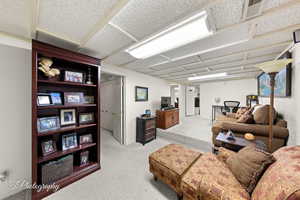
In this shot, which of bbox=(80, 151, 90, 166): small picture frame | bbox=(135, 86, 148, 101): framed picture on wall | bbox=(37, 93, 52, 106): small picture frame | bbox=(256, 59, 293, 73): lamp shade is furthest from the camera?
bbox=(135, 86, 148, 101): framed picture on wall

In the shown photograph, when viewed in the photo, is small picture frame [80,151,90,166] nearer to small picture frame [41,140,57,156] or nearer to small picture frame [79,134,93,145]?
small picture frame [79,134,93,145]

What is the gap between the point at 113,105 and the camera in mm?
3652

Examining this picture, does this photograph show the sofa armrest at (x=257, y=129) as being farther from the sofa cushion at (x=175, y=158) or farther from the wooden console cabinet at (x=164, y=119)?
the wooden console cabinet at (x=164, y=119)

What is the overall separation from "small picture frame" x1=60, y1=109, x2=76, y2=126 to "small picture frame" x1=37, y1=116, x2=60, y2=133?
9cm

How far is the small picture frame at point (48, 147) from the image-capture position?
1537 millimetres

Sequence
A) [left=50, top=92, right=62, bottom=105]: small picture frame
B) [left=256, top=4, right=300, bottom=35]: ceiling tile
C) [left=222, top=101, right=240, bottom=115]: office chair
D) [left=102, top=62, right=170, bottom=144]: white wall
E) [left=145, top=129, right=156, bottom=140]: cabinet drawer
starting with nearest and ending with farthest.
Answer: [left=256, top=4, right=300, bottom=35]: ceiling tile → [left=50, top=92, right=62, bottom=105]: small picture frame → [left=102, top=62, right=170, bottom=144]: white wall → [left=145, top=129, right=156, bottom=140]: cabinet drawer → [left=222, top=101, right=240, bottom=115]: office chair

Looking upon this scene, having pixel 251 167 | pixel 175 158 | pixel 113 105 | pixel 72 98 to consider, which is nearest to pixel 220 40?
pixel 251 167

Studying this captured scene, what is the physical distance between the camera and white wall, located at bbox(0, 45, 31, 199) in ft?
4.51

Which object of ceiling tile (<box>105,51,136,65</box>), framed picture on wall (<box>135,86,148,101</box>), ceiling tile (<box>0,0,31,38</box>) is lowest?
framed picture on wall (<box>135,86,148,101</box>)

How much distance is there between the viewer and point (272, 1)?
0.88 metres

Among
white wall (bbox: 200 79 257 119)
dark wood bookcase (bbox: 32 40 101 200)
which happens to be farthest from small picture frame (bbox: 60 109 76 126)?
white wall (bbox: 200 79 257 119)

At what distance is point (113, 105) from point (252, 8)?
11.9 feet

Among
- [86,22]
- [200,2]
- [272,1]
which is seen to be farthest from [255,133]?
[86,22]

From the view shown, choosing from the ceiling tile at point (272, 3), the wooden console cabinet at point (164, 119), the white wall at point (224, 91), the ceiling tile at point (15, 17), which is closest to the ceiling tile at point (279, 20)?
the ceiling tile at point (272, 3)
